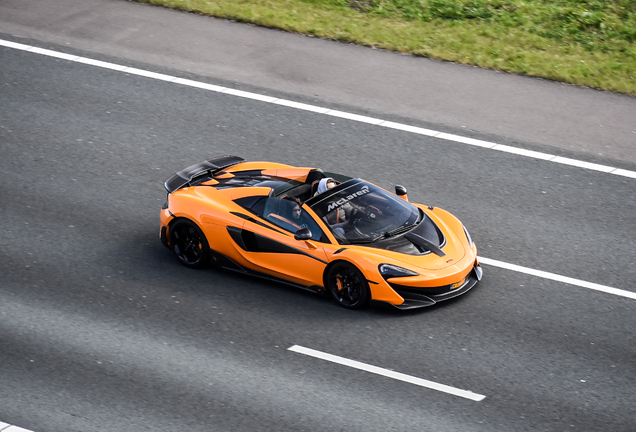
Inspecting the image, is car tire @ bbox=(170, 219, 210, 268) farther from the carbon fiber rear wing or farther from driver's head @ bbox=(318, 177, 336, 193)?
driver's head @ bbox=(318, 177, 336, 193)

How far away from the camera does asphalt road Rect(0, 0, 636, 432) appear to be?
9.23 m

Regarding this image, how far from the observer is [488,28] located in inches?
705

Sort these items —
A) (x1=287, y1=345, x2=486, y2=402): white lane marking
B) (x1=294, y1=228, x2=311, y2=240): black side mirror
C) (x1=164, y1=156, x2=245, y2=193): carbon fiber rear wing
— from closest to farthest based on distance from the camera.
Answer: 1. (x1=287, y1=345, x2=486, y2=402): white lane marking
2. (x1=294, y1=228, x2=311, y2=240): black side mirror
3. (x1=164, y1=156, x2=245, y2=193): carbon fiber rear wing

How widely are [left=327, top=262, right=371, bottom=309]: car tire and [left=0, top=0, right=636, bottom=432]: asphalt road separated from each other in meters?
0.17

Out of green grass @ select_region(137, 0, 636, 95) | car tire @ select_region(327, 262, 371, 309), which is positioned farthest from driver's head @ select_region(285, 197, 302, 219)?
green grass @ select_region(137, 0, 636, 95)

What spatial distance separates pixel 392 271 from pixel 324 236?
94 cm

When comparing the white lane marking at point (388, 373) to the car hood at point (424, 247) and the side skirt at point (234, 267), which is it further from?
the car hood at point (424, 247)

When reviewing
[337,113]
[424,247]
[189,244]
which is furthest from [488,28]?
[189,244]

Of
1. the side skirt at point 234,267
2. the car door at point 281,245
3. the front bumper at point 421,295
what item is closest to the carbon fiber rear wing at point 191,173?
the side skirt at point 234,267

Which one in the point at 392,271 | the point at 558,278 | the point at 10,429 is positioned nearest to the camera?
the point at 10,429

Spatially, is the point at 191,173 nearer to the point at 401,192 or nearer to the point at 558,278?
the point at 401,192

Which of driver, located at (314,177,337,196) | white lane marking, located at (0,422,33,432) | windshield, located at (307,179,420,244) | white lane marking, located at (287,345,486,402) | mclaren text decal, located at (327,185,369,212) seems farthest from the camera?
driver, located at (314,177,337,196)

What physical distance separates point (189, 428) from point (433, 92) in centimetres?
888

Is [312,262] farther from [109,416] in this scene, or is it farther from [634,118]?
[634,118]
